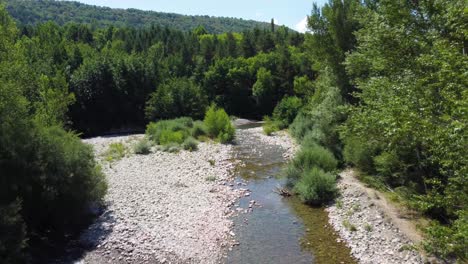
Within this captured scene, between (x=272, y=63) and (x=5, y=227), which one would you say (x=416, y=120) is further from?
(x=272, y=63)

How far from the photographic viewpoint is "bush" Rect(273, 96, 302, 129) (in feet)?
145

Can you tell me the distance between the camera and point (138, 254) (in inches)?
516

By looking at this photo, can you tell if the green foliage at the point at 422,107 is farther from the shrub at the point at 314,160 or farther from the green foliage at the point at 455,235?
the shrub at the point at 314,160

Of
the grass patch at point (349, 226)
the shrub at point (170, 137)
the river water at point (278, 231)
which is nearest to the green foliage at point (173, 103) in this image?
the shrub at point (170, 137)

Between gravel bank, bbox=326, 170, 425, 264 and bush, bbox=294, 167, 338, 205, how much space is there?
59cm

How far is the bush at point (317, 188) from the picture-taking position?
1833 cm

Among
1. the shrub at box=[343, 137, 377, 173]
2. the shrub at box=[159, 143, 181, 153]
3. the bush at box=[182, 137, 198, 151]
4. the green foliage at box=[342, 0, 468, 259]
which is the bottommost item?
the shrub at box=[159, 143, 181, 153]

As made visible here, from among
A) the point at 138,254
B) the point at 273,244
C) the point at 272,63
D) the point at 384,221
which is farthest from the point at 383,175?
the point at 272,63

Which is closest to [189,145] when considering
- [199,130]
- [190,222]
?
[199,130]

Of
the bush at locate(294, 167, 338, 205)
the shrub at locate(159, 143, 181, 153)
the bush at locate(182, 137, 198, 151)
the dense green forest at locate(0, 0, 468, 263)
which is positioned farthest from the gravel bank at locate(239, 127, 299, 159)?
the bush at locate(294, 167, 338, 205)

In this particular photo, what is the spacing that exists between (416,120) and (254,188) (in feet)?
39.9

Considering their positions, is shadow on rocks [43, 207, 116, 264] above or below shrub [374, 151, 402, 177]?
below

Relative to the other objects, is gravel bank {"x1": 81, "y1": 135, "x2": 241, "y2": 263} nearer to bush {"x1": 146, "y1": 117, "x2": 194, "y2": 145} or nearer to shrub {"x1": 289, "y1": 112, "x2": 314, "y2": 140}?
bush {"x1": 146, "y1": 117, "x2": 194, "y2": 145}

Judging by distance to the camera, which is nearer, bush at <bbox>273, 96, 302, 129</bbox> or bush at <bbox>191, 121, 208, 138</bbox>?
bush at <bbox>191, 121, 208, 138</bbox>
